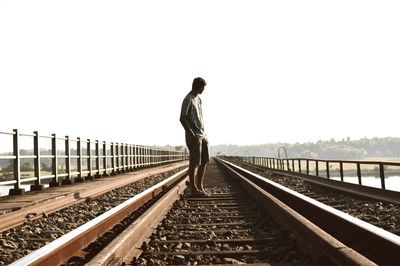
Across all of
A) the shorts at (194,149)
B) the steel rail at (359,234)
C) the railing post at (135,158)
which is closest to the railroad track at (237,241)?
the steel rail at (359,234)

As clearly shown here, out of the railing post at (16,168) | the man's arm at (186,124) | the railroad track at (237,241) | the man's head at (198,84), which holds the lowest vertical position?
Answer: the railroad track at (237,241)

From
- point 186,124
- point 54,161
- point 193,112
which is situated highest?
point 193,112

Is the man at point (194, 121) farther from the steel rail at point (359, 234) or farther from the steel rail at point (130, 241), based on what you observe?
the steel rail at point (359, 234)

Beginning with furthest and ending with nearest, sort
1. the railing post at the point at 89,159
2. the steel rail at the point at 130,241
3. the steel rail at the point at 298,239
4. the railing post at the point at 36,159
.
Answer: the railing post at the point at 89,159
the railing post at the point at 36,159
the steel rail at the point at 130,241
the steel rail at the point at 298,239

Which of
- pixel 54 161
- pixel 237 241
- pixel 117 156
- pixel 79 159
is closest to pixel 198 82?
pixel 237 241

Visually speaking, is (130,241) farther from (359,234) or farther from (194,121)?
(194,121)

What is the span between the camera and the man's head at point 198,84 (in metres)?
7.83

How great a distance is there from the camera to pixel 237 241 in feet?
14.1

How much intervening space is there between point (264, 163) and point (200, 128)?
24051 millimetres

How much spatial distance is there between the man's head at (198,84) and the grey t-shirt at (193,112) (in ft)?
0.35

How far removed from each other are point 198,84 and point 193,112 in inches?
17.8

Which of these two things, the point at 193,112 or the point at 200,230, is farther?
the point at 193,112

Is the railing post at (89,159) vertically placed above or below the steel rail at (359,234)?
above

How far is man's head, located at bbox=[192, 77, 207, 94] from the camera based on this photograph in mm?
7833
